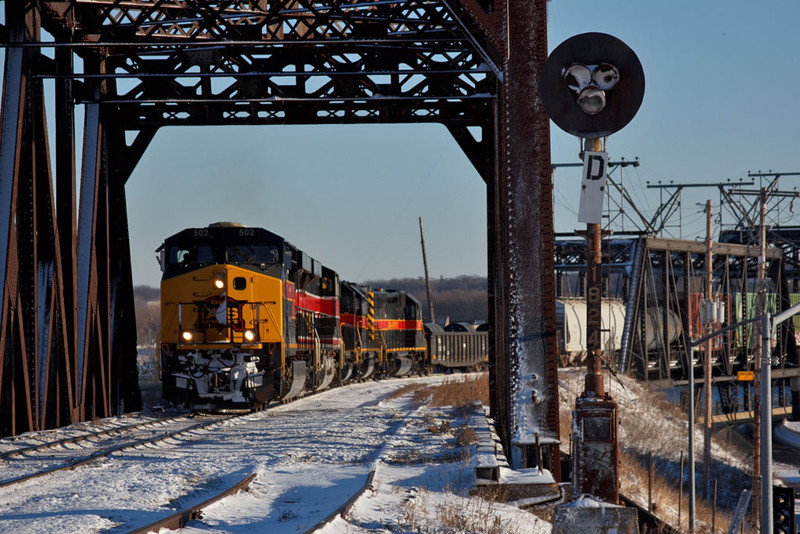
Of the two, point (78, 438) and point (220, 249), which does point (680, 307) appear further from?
point (78, 438)

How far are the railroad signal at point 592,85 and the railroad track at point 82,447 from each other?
7025mm

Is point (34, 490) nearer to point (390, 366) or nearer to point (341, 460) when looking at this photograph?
point (341, 460)

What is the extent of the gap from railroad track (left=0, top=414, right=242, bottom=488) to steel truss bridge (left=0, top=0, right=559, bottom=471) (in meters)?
1.37

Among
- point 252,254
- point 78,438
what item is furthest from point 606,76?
point 252,254

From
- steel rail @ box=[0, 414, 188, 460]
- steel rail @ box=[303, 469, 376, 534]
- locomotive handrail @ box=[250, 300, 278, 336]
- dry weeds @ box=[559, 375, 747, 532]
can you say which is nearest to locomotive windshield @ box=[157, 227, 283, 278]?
locomotive handrail @ box=[250, 300, 278, 336]

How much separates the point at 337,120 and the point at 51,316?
7.34 metres

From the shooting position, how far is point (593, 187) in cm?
716

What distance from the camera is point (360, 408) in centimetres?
2275

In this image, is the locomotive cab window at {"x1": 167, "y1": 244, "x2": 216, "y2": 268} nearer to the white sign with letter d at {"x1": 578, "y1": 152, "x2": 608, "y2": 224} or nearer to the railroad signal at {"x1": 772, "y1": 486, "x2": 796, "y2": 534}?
the railroad signal at {"x1": 772, "y1": 486, "x2": 796, "y2": 534}

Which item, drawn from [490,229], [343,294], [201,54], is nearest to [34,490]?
[201,54]

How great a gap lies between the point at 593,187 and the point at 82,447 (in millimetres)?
10037

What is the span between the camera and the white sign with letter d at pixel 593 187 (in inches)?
280

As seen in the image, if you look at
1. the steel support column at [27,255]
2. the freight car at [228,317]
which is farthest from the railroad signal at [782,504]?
the freight car at [228,317]

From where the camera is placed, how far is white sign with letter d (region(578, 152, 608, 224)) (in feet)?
23.3
